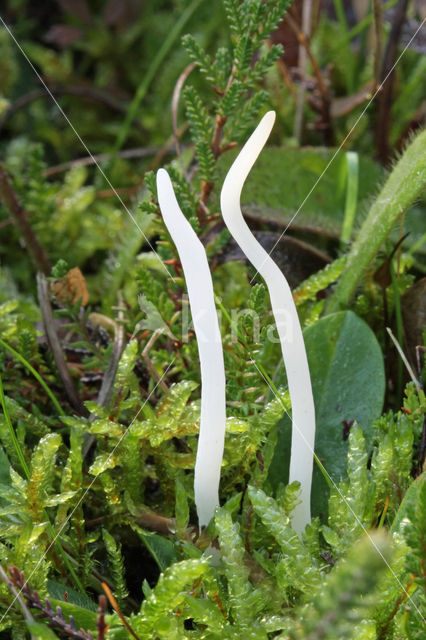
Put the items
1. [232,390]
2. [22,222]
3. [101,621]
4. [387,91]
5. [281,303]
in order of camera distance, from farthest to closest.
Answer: [387,91]
[22,222]
[232,390]
[281,303]
[101,621]

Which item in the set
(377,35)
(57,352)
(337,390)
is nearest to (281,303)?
(337,390)

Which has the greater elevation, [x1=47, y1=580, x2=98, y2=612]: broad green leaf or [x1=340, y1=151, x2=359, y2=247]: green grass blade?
[x1=340, y1=151, x2=359, y2=247]: green grass blade

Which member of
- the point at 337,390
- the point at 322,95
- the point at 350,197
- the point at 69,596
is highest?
the point at 322,95

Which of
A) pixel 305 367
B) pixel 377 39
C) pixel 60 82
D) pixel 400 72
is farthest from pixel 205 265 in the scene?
pixel 60 82

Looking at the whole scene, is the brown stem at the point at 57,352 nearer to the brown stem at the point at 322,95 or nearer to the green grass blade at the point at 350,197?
the green grass blade at the point at 350,197

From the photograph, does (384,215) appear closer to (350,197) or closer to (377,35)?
(350,197)

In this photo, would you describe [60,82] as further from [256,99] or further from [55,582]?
[55,582]

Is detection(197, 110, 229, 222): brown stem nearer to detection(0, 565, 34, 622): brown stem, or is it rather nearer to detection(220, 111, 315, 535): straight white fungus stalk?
detection(220, 111, 315, 535): straight white fungus stalk

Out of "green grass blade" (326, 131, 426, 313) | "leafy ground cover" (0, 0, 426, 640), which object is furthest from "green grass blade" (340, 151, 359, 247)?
"green grass blade" (326, 131, 426, 313)
